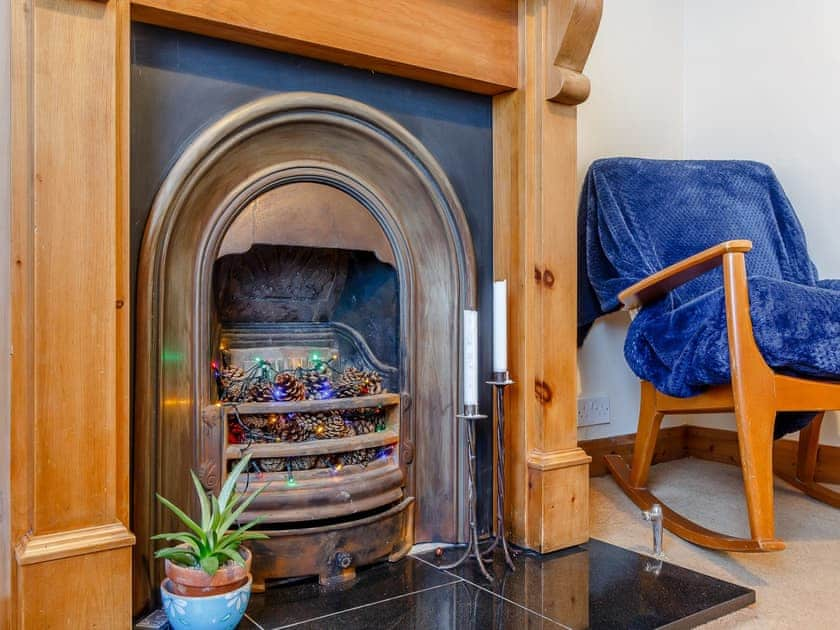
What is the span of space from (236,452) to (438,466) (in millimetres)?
463

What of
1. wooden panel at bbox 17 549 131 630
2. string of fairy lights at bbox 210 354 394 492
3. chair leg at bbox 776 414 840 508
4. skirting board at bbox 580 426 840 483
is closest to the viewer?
wooden panel at bbox 17 549 131 630

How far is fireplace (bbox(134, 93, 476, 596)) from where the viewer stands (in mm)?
1228

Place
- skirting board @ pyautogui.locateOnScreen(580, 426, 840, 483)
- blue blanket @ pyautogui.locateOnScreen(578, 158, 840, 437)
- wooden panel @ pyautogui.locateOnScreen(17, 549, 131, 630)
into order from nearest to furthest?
wooden panel @ pyautogui.locateOnScreen(17, 549, 131, 630)
blue blanket @ pyautogui.locateOnScreen(578, 158, 840, 437)
skirting board @ pyautogui.locateOnScreen(580, 426, 840, 483)

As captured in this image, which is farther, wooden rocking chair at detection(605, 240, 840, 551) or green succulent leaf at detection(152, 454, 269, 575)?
wooden rocking chair at detection(605, 240, 840, 551)

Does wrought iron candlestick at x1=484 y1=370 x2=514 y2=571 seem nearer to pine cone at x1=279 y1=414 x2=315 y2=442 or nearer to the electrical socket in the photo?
pine cone at x1=279 y1=414 x2=315 y2=442

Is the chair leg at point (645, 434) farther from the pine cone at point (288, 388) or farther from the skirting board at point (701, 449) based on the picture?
the pine cone at point (288, 388)

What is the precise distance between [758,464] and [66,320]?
1.27 meters

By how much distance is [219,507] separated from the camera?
44.1 inches

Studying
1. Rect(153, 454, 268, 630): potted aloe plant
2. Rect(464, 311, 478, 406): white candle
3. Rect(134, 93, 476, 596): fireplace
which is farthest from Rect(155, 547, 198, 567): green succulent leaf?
Rect(464, 311, 478, 406): white candle

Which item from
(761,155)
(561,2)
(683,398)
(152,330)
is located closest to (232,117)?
(152,330)

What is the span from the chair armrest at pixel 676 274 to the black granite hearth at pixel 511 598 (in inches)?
24.3

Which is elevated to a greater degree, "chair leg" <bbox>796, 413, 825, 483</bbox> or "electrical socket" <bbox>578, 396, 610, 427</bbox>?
"electrical socket" <bbox>578, 396, 610, 427</bbox>

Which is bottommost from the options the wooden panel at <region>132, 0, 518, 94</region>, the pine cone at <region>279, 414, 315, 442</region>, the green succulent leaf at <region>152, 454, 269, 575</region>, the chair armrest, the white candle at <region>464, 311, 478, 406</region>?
the green succulent leaf at <region>152, 454, 269, 575</region>

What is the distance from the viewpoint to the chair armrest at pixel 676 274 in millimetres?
1382
